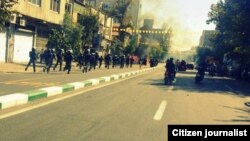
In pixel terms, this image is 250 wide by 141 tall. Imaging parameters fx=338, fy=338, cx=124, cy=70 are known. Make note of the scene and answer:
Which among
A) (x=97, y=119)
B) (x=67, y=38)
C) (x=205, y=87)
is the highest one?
(x=67, y=38)

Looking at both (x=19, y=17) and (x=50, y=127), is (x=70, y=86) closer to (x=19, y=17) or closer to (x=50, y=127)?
(x=50, y=127)

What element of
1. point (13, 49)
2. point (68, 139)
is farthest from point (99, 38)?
point (68, 139)

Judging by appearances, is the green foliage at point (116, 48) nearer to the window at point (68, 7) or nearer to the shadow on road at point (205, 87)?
the window at point (68, 7)

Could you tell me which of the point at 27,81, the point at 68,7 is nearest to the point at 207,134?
the point at 27,81

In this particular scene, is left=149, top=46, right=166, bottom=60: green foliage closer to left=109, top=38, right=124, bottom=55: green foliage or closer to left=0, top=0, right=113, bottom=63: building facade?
left=109, top=38, right=124, bottom=55: green foliage

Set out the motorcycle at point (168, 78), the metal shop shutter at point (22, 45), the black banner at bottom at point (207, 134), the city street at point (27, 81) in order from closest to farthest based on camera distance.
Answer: the black banner at bottom at point (207, 134), the city street at point (27, 81), the motorcycle at point (168, 78), the metal shop shutter at point (22, 45)

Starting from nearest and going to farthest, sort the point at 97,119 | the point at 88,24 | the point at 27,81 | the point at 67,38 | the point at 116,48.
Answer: the point at 97,119 < the point at 27,81 < the point at 67,38 < the point at 88,24 < the point at 116,48

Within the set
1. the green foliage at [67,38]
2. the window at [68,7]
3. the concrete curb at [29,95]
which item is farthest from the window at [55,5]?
the concrete curb at [29,95]

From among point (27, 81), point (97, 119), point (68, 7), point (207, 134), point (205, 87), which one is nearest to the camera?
point (207, 134)

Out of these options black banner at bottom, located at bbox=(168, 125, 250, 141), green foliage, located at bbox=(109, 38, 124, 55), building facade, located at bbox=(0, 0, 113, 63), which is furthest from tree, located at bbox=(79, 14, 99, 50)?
black banner at bottom, located at bbox=(168, 125, 250, 141)

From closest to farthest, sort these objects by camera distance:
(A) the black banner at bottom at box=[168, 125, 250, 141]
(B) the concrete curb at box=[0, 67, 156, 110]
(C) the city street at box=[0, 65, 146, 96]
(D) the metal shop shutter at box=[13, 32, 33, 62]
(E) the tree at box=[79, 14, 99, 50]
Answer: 1. (A) the black banner at bottom at box=[168, 125, 250, 141]
2. (B) the concrete curb at box=[0, 67, 156, 110]
3. (C) the city street at box=[0, 65, 146, 96]
4. (D) the metal shop shutter at box=[13, 32, 33, 62]
5. (E) the tree at box=[79, 14, 99, 50]

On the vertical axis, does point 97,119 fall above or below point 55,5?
below

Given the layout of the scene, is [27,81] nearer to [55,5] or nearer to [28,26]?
[28,26]

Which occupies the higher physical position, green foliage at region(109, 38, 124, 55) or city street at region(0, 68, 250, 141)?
green foliage at region(109, 38, 124, 55)
